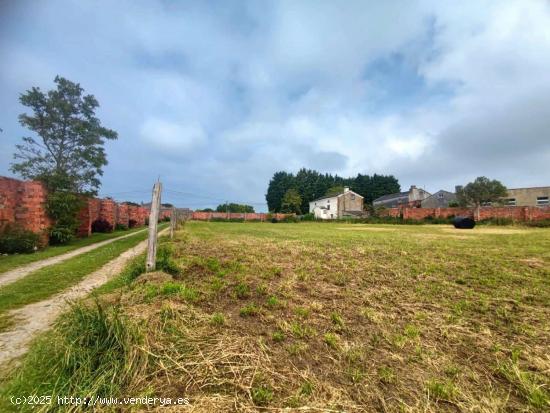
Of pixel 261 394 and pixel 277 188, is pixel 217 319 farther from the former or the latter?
pixel 277 188

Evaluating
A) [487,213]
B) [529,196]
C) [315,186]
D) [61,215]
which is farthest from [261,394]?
[315,186]

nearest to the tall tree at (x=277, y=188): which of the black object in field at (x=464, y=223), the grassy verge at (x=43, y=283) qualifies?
the black object in field at (x=464, y=223)

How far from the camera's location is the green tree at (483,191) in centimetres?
3466

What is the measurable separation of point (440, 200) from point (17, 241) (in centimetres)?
6051

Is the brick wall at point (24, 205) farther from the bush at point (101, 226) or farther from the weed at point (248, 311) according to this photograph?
the weed at point (248, 311)

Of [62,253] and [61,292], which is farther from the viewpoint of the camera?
[62,253]

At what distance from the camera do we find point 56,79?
21766 millimetres

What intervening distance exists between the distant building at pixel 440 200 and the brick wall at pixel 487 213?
706 inches

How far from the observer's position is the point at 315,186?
86625 millimetres

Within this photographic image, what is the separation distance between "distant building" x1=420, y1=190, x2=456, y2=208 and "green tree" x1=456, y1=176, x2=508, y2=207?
49.5ft

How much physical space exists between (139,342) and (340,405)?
177 cm

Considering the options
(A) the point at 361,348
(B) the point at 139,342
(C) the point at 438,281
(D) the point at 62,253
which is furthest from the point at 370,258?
(D) the point at 62,253

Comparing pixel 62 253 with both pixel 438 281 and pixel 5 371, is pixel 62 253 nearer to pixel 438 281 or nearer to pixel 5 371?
pixel 5 371

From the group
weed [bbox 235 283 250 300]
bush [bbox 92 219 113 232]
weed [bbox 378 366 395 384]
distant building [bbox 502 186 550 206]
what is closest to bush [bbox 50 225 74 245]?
bush [bbox 92 219 113 232]
